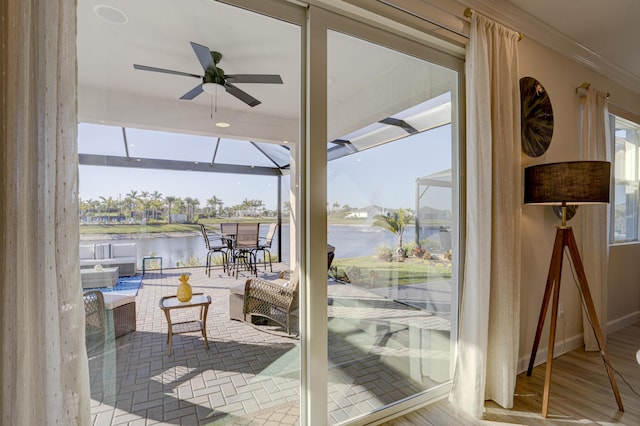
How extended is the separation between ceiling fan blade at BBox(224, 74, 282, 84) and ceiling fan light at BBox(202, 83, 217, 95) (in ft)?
0.37

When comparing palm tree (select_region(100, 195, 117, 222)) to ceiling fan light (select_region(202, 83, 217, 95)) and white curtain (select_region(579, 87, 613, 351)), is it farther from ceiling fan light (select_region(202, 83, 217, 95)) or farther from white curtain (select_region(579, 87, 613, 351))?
white curtain (select_region(579, 87, 613, 351))

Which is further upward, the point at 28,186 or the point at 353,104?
the point at 353,104

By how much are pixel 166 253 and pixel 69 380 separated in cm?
67

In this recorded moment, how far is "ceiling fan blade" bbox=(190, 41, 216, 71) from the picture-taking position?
1876 mm

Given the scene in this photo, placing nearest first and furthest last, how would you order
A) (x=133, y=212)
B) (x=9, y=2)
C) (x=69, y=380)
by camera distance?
(x=9, y=2), (x=69, y=380), (x=133, y=212)

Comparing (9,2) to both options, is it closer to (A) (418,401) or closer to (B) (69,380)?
(B) (69,380)

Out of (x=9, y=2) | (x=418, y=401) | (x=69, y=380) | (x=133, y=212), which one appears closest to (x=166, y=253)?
(x=133, y=212)

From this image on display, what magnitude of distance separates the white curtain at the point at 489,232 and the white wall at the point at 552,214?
0.50 m

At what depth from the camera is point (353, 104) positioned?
6.50ft

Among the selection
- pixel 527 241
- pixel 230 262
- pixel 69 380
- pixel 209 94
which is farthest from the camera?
pixel 527 241

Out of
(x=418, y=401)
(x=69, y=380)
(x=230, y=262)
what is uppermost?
(x=230, y=262)

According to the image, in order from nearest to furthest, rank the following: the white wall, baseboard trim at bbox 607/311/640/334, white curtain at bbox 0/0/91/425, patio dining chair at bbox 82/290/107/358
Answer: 1. white curtain at bbox 0/0/91/425
2. patio dining chair at bbox 82/290/107/358
3. the white wall
4. baseboard trim at bbox 607/311/640/334

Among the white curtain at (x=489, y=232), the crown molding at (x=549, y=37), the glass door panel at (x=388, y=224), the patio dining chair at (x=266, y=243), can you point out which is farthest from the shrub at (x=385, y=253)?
the crown molding at (x=549, y=37)

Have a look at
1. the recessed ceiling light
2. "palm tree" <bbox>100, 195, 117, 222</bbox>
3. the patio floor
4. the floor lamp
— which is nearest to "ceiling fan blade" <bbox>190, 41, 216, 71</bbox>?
the recessed ceiling light
